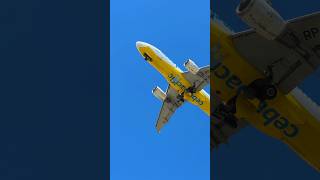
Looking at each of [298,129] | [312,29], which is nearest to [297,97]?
[298,129]

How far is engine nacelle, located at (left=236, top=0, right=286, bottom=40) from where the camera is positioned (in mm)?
26891

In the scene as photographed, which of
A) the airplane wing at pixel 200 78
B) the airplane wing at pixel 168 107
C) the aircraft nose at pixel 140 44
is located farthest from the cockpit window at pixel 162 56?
the airplane wing at pixel 168 107

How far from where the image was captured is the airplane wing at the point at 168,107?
6148 cm

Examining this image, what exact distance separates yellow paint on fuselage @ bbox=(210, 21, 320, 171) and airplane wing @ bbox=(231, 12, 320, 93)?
385 millimetres

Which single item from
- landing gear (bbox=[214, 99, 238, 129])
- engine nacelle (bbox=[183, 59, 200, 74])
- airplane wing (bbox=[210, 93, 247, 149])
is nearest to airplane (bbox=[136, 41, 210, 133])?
engine nacelle (bbox=[183, 59, 200, 74])

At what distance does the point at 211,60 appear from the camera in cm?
2942

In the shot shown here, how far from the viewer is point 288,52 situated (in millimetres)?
29812

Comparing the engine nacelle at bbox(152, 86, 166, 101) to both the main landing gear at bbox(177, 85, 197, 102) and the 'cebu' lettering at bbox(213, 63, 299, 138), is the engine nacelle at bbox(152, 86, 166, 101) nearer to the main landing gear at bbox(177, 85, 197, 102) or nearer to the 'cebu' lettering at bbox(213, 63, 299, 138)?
the main landing gear at bbox(177, 85, 197, 102)

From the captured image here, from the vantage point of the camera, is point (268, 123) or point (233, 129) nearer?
point (268, 123)

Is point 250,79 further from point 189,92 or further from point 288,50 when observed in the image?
point 189,92

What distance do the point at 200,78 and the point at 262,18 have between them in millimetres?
28987

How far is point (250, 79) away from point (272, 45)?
174 centimetres

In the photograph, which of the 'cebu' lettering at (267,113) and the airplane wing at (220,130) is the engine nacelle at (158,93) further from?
the 'cebu' lettering at (267,113)

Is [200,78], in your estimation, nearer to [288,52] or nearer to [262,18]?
[288,52]
